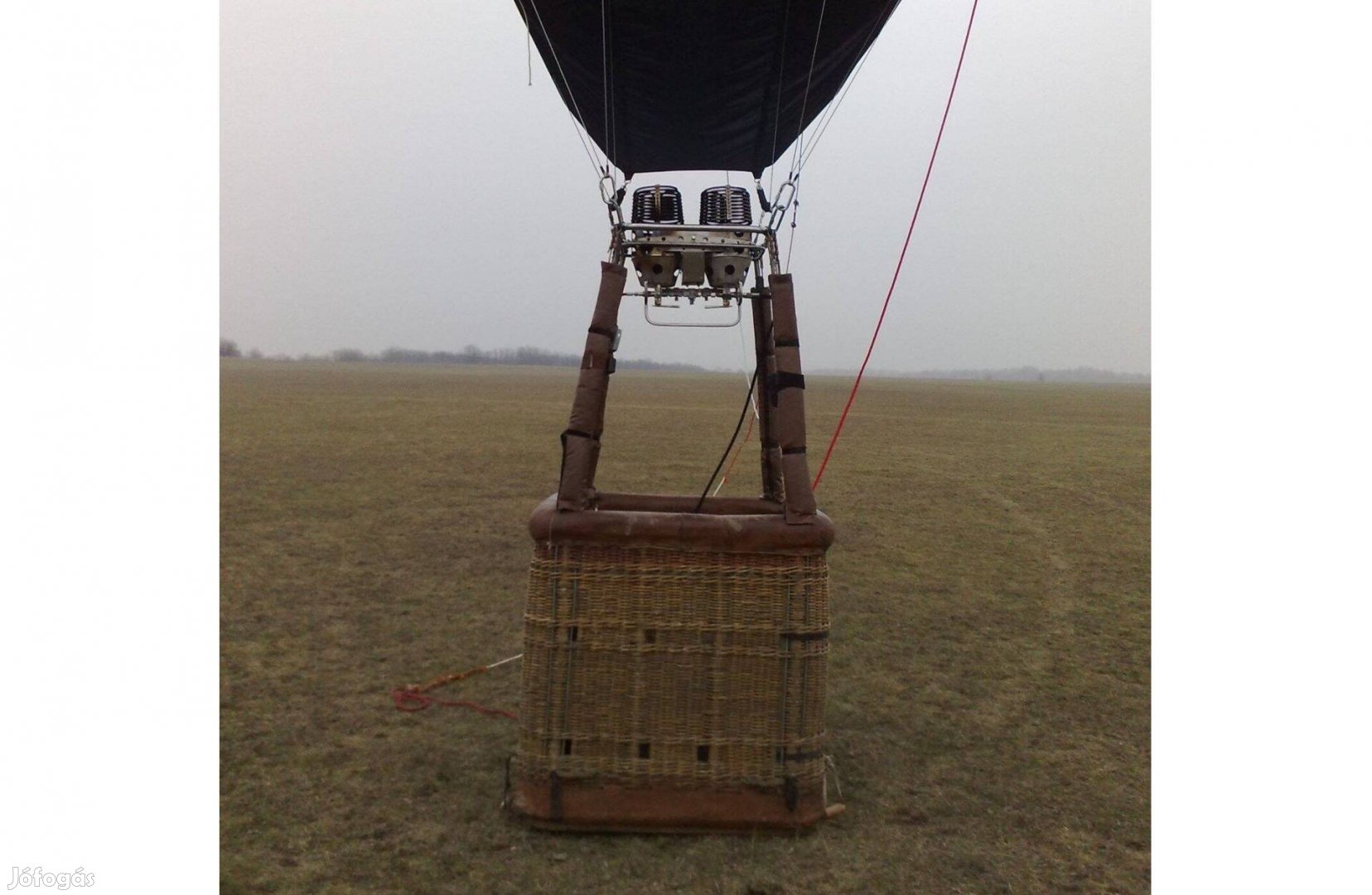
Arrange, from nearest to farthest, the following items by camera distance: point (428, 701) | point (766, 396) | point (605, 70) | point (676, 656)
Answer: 1. point (676, 656)
2. point (605, 70)
3. point (766, 396)
4. point (428, 701)

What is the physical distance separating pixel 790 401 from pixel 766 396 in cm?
87

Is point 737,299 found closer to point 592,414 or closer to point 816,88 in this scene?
point 592,414

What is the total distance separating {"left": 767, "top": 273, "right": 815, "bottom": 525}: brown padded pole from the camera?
305 centimetres

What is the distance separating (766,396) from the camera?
402 centimetres

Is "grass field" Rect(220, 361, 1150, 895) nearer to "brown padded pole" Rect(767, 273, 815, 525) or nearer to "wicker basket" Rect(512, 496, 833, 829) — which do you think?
"wicker basket" Rect(512, 496, 833, 829)

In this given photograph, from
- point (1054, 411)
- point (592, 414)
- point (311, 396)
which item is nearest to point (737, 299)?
point (592, 414)

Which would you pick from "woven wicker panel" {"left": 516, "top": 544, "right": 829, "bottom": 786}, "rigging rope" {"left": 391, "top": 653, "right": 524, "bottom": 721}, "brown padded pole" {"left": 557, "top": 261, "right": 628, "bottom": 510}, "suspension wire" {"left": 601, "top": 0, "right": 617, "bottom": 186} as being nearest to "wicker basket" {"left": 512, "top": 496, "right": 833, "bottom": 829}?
"woven wicker panel" {"left": 516, "top": 544, "right": 829, "bottom": 786}

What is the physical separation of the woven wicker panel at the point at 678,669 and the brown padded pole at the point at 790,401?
221 mm

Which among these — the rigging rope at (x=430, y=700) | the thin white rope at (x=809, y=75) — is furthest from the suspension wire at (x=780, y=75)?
the rigging rope at (x=430, y=700)

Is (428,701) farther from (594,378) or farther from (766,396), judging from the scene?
(766,396)

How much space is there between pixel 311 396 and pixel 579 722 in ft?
77.6

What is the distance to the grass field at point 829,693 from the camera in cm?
285

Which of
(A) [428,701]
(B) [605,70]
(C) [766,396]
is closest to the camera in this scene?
(B) [605,70]

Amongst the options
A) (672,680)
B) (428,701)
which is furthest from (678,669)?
(428,701)
